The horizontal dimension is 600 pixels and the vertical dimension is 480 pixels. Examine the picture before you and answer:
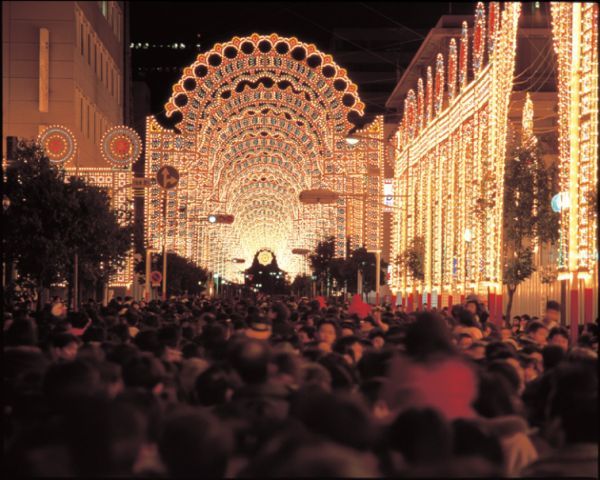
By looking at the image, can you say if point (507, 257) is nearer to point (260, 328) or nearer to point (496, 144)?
point (496, 144)

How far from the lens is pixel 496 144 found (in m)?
34.5

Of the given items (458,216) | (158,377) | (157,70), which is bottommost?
(158,377)

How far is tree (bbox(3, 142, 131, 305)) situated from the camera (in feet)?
131

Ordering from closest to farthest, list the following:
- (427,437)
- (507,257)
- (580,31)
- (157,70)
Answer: (427,437)
(580,31)
(507,257)
(157,70)

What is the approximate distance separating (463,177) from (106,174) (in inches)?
723

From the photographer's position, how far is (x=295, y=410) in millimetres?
7551

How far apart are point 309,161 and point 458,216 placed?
110 feet

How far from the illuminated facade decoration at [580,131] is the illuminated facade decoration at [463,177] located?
6854mm

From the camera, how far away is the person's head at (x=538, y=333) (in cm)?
1806

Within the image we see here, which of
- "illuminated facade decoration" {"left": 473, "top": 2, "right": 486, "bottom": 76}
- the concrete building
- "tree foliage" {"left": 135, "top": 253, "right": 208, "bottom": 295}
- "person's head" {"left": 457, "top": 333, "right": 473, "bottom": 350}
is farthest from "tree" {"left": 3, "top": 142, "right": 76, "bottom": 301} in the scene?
"tree foliage" {"left": 135, "top": 253, "right": 208, "bottom": 295}

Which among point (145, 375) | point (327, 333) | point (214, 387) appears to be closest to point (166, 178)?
point (327, 333)

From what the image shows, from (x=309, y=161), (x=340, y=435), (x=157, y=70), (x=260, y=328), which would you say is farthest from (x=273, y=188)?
(x=340, y=435)

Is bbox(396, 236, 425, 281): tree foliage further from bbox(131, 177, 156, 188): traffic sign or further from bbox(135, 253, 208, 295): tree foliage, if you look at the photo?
bbox(135, 253, 208, 295): tree foliage

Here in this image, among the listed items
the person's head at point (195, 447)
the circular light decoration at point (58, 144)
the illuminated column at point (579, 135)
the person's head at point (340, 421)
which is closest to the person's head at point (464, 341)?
the illuminated column at point (579, 135)
